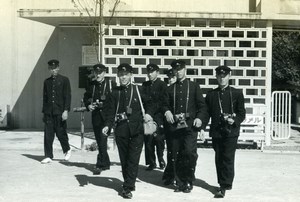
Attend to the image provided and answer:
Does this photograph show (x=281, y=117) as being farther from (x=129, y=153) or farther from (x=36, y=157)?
(x=129, y=153)

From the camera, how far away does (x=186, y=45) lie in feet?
42.6

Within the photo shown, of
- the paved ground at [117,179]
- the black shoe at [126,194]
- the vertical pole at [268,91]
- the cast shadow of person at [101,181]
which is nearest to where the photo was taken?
the black shoe at [126,194]

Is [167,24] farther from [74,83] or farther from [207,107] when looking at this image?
[207,107]

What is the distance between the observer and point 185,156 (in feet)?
24.3

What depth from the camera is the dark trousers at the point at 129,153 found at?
723 centimetres

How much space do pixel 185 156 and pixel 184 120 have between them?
0.53 m

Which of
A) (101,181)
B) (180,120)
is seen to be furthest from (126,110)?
(101,181)

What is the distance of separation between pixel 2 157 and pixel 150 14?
189 inches

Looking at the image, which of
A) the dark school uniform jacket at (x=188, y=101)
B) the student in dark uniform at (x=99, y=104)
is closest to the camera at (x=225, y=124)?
the dark school uniform jacket at (x=188, y=101)

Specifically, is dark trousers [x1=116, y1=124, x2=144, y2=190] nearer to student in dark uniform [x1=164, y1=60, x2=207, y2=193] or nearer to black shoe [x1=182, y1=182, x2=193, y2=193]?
student in dark uniform [x1=164, y1=60, x2=207, y2=193]

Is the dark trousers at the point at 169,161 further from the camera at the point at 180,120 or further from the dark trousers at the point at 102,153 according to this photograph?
the dark trousers at the point at 102,153

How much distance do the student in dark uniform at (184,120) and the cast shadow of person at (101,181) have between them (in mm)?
1034

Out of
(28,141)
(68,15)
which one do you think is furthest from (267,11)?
(28,141)

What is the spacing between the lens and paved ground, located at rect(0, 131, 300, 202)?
23.5ft
